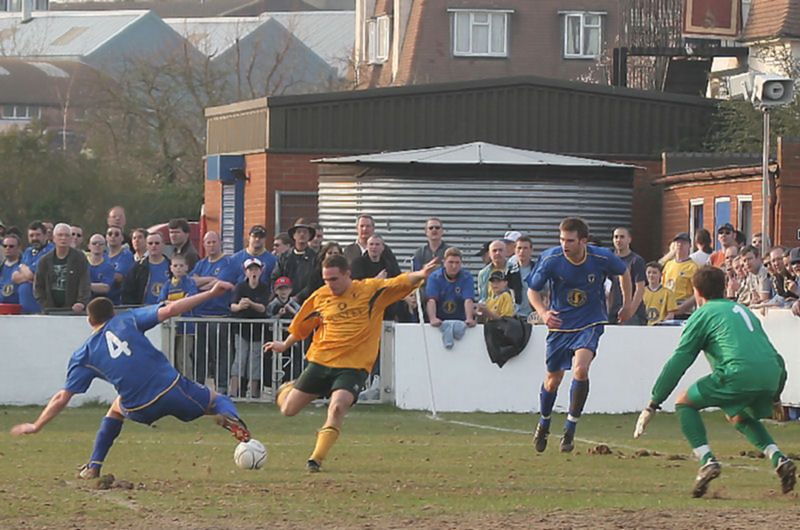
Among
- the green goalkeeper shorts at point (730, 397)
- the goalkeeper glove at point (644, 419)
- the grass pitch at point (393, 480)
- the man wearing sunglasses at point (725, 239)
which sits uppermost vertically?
the man wearing sunglasses at point (725, 239)

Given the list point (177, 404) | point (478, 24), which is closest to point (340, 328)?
point (177, 404)

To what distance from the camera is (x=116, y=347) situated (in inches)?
465

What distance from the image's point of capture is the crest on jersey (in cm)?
1403

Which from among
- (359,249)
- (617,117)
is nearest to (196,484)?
(359,249)

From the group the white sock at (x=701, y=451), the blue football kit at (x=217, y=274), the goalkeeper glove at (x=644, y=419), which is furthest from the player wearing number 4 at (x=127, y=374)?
the blue football kit at (x=217, y=274)

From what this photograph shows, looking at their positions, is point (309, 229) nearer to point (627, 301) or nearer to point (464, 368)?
point (464, 368)

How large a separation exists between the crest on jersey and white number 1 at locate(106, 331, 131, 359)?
13.1 ft

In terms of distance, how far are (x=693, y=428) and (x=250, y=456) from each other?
330 centimetres

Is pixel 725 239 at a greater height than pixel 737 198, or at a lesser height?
lesser

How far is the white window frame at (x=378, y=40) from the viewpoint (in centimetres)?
7044

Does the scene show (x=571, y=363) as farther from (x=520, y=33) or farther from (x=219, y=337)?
(x=520, y=33)

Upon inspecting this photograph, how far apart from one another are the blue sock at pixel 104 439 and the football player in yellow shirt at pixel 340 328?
141 centimetres

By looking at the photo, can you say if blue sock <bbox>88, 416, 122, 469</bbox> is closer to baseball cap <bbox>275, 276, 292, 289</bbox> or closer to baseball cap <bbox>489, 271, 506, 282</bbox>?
baseball cap <bbox>275, 276, 292, 289</bbox>

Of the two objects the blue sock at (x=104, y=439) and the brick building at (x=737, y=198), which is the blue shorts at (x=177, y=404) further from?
the brick building at (x=737, y=198)
